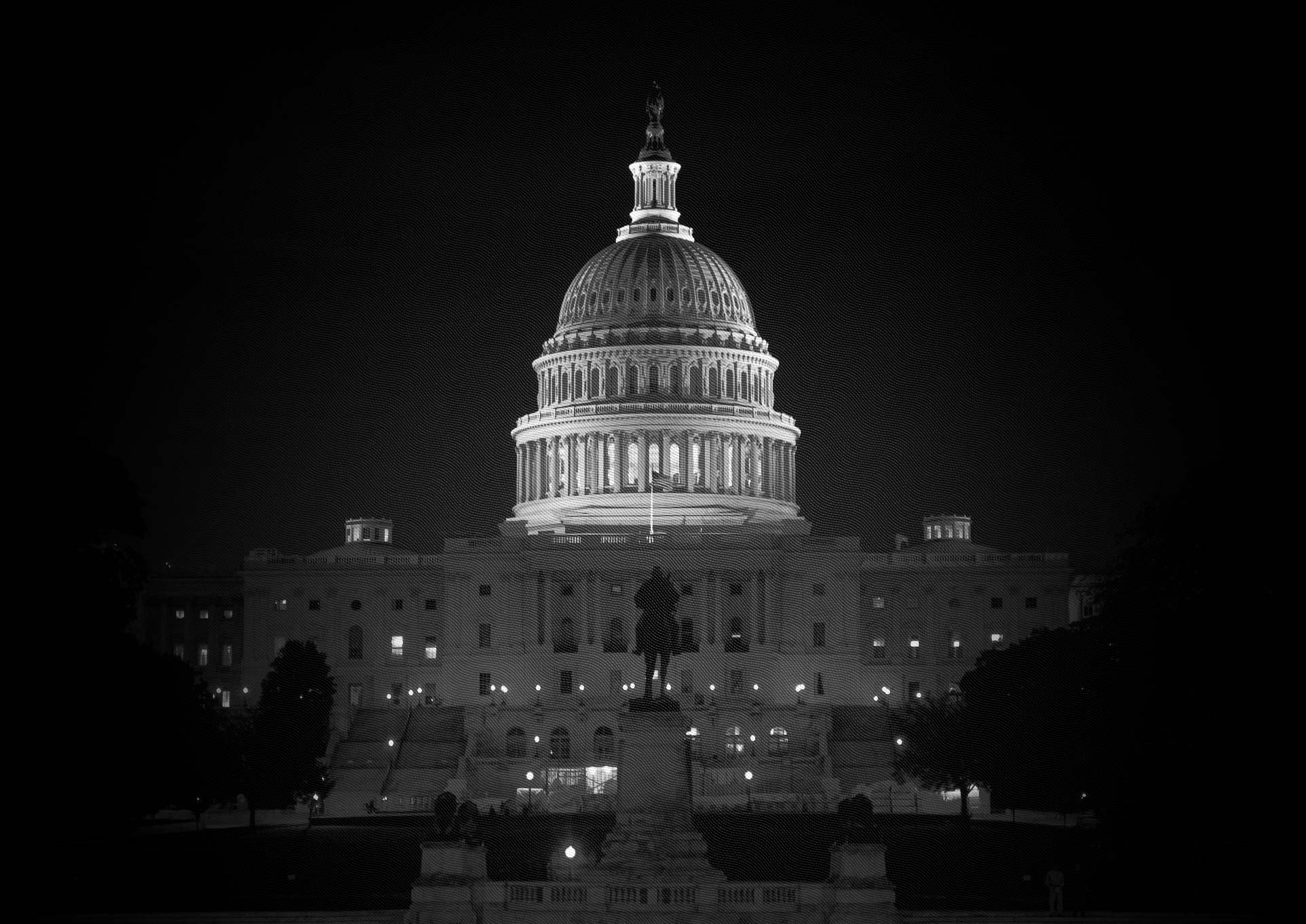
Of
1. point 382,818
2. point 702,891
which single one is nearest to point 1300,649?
point 702,891

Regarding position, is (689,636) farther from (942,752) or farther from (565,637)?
(942,752)

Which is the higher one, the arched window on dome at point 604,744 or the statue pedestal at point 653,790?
the arched window on dome at point 604,744

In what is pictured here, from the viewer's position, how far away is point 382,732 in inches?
6156

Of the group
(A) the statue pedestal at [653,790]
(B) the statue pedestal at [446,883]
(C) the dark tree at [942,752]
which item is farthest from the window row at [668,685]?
(B) the statue pedestal at [446,883]

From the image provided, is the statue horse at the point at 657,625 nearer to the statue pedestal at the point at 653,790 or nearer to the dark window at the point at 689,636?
the statue pedestal at the point at 653,790

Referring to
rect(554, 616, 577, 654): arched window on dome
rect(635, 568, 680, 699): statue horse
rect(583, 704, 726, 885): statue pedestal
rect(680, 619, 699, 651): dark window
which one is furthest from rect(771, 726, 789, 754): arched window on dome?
rect(583, 704, 726, 885): statue pedestal

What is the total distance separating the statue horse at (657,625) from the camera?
295ft

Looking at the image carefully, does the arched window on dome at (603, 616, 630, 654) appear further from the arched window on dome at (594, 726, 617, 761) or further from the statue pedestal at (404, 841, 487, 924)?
the statue pedestal at (404, 841, 487, 924)

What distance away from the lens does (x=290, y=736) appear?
132750 mm

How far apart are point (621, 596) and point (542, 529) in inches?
730

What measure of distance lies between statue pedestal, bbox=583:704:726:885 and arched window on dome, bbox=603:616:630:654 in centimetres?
8960

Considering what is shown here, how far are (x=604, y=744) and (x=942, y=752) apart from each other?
30.1 meters

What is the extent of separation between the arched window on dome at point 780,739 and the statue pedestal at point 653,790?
67969mm

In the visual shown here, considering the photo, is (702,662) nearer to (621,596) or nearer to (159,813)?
(621,596)
